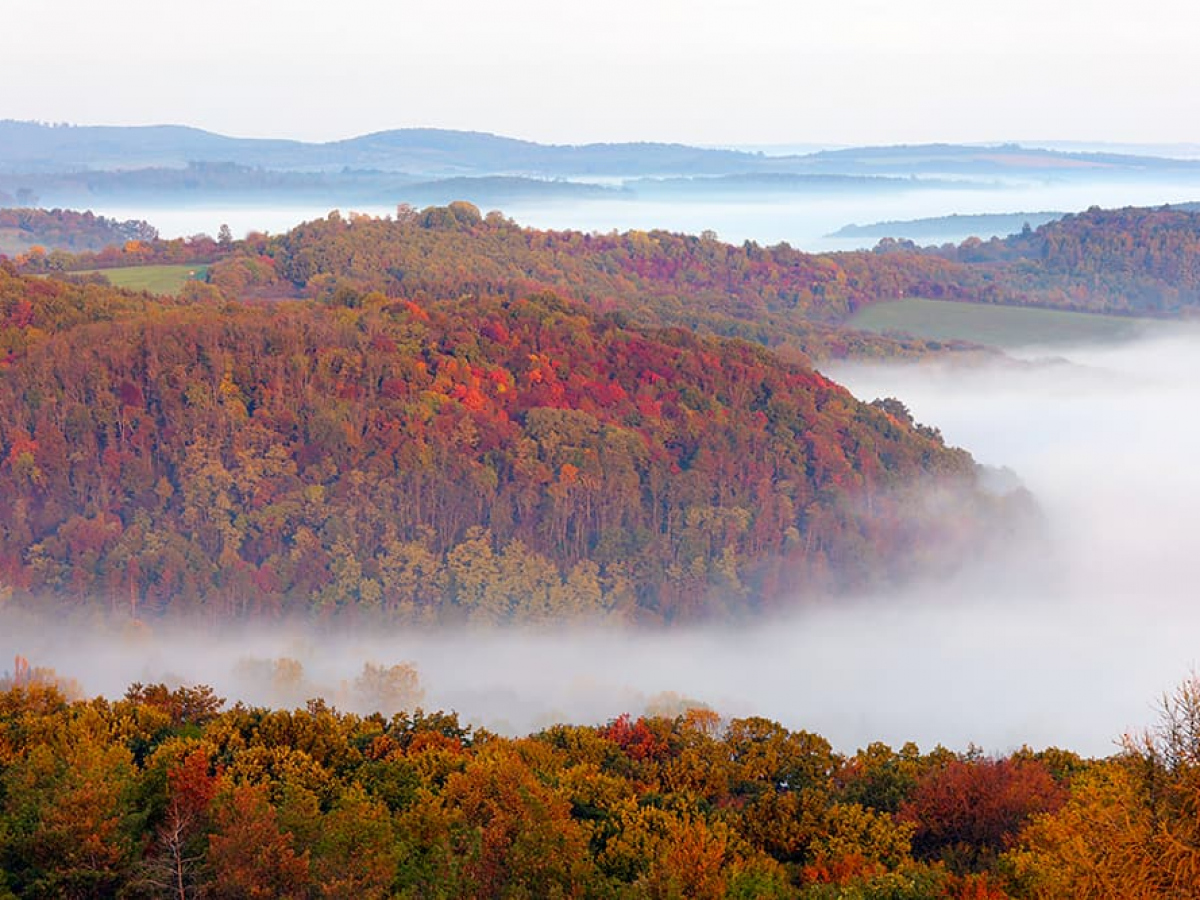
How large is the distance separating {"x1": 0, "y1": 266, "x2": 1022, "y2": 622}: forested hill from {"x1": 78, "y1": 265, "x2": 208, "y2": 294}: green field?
2452cm

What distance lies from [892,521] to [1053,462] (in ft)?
169

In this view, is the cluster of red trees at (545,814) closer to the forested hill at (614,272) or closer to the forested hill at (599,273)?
the forested hill at (599,273)

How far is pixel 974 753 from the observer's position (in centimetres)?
3394

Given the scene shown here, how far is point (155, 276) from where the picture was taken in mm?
121500

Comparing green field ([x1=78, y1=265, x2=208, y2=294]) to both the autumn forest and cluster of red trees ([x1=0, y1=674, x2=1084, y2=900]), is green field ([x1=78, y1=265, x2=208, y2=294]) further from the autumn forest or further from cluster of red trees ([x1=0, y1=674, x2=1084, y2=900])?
cluster of red trees ([x1=0, y1=674, x2=1084, y2=900])

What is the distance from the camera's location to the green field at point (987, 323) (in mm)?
169000

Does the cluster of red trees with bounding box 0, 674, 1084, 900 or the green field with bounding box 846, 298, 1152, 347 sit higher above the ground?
the cluster of red trees with bounding box 0, 674, 1084, 900

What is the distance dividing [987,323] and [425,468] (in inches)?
4454

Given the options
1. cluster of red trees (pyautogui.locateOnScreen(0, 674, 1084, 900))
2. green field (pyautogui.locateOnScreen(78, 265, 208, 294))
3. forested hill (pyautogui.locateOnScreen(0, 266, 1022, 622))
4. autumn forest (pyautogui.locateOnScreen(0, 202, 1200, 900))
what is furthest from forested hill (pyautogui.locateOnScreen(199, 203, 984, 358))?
cluster of red trees (pyautogui.locateOnScreen(0, 674, 1084, 900))

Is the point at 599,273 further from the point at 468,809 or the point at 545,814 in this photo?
the point at 545,814

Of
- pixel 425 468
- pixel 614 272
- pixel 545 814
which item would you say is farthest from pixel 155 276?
pixel 545 814

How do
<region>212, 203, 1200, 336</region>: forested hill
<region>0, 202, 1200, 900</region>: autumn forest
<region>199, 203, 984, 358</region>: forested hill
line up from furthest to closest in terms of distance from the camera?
<region>212, 203, 1200, 336</region>: forested hill
<region>199, 203, 984, 358</region>: forested hill
<region>0, 202, 1200, 900</region>: autumn forest

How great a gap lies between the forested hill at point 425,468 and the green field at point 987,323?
80957 mm

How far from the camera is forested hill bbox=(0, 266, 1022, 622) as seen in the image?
70.1 meters
